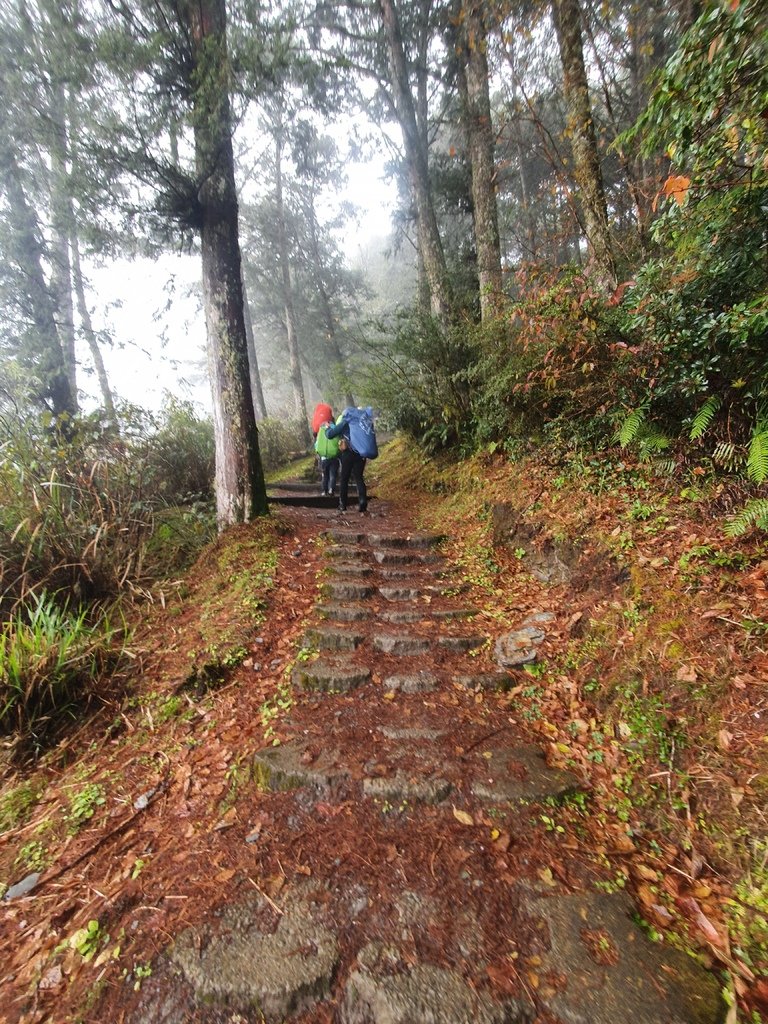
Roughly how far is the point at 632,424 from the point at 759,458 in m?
1.21

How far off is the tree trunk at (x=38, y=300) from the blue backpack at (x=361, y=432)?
705 cm

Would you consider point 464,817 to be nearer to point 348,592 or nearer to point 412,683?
point 412,683

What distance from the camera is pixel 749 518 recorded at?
3.04 metres

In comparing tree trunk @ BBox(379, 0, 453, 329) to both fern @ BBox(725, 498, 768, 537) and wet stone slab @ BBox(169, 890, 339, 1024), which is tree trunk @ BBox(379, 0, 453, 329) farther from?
wet stone slab @ BBox(169, 890, 339, 1024)

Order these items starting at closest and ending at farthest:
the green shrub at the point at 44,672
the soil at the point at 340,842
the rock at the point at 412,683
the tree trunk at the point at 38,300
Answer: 1. the soil at the point at 340,842
2. the green shrub at the point at 44,672
3. the rock at the point at 412,683
4. the tree trunk at the point at 38,300

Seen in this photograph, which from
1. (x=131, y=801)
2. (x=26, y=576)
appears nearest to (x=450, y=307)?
(x=26, y=576)

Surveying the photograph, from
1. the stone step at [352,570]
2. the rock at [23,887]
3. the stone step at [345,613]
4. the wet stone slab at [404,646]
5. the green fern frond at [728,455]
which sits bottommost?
the rock at [23,887]

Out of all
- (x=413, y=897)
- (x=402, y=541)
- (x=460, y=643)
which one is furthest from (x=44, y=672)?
(x=402, y=541)

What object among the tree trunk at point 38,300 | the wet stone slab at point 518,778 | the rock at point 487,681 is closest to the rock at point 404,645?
the rock at point 487,681

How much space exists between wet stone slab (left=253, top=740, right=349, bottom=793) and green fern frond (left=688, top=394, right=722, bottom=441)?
3908 mm

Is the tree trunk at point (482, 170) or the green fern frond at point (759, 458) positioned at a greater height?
the tree trunk at point (482, 170)

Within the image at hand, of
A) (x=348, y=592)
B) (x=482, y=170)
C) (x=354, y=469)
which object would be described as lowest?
(x=348, y=592)

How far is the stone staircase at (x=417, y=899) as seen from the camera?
65.4 inches

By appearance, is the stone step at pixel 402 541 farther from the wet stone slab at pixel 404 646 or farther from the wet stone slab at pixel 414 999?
the wet stone slab at pixel 414 999
